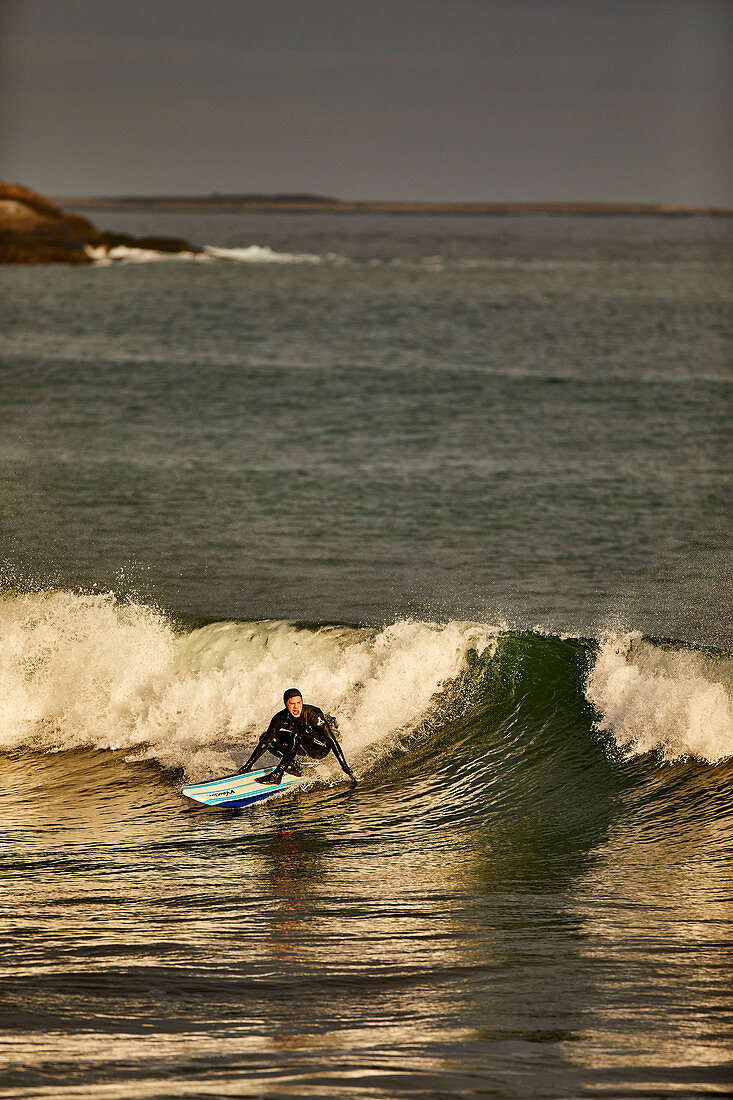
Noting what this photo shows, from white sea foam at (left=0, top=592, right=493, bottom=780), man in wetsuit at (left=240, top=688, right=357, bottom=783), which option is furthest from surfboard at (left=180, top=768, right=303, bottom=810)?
white sea foam at (left=0, top=592, right=493, bottom=780)

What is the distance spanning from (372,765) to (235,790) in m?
1.99

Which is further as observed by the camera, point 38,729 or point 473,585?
point 473,585

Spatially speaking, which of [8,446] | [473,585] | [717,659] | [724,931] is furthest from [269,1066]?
[8,446]

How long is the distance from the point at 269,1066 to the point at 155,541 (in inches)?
671

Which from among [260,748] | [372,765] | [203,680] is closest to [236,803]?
[260,748]

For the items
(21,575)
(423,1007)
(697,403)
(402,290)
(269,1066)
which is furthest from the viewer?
(402,290)

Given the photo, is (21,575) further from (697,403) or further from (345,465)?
(697,403)

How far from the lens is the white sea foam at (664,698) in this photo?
514 inches

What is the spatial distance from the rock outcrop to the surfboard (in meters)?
88.6

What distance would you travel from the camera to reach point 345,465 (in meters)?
32.7

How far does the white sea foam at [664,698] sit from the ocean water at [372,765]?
0.04 m

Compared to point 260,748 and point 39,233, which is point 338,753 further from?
point 39,233

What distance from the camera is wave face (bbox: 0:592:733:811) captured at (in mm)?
13484

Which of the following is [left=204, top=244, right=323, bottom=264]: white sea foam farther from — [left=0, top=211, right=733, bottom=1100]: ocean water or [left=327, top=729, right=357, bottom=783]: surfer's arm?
[left=327, top=729, right=357, bottom=783]: surfer's arm
